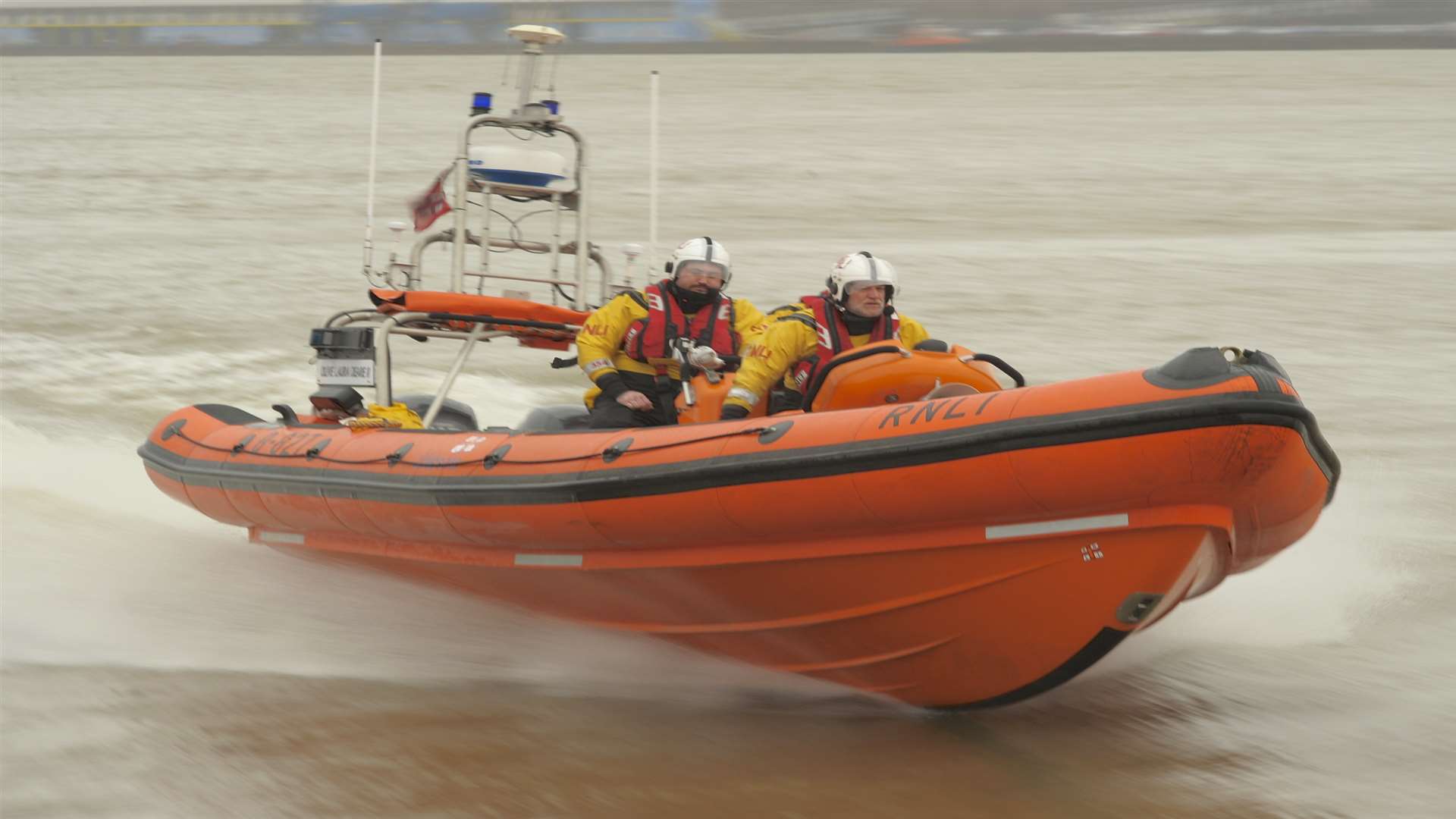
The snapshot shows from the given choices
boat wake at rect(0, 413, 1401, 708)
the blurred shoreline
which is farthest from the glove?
the blurred shoreline

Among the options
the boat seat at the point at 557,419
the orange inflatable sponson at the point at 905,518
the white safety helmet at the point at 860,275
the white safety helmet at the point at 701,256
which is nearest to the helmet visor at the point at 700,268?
the white safety helmet at the point at 701,256

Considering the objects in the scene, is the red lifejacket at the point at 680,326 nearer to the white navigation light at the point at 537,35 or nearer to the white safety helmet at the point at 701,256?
the white safety helmet at the point at 701,256

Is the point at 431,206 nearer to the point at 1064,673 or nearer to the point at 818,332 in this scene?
the point at 818,332

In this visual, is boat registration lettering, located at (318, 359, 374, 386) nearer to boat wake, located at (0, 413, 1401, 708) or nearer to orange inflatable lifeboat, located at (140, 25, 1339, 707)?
orange inflatable lifeboat, located at (140, 25, 1339, 707)

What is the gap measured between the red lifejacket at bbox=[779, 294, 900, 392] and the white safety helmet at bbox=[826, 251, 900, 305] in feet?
0.16

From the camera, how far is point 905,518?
3.94 meters

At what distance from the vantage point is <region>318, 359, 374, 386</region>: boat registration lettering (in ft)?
19.0

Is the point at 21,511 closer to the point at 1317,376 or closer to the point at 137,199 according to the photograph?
the point at 1317,376

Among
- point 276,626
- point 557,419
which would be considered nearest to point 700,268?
point 557,419

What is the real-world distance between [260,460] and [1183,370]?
3.36 m

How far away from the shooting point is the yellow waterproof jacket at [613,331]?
5.38m

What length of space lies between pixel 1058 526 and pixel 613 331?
6.85 ft

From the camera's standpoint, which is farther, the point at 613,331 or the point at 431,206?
the point at 431,206

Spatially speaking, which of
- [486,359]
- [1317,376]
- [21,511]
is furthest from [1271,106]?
[21,511]
